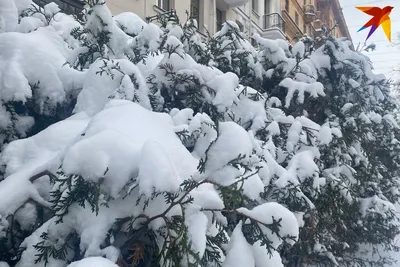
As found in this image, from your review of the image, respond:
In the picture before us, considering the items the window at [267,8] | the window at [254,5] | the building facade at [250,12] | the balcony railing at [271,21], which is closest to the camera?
the building facade at [250,12]

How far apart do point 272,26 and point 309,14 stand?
9.66 meters

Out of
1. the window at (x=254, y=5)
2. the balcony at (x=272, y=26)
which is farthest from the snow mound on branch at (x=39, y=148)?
the window at (x=254, y=5)

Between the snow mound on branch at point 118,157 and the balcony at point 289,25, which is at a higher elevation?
the snow mound on branch at point 118,157

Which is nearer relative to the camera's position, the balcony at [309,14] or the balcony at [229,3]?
the balcony at [229,3]

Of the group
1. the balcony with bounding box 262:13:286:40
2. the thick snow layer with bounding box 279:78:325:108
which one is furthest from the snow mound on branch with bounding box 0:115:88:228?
the balcony with bounding box 262:13:286:40

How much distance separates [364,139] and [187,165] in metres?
3.09

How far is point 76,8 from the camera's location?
5922 millimetres

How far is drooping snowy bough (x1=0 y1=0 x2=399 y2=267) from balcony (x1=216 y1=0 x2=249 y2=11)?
14007 mm

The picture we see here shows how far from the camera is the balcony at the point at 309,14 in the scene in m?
28.7

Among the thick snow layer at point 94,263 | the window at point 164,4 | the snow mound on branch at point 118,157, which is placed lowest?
the window at point 164,4

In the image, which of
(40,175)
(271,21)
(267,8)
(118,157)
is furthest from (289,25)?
(118,157)

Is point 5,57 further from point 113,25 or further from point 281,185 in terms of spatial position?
point 281,185

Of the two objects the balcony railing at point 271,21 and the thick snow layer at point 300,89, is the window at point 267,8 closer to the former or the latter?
the balcony railing at point 271,21

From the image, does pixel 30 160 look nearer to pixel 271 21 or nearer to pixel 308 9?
pixel 271 21
